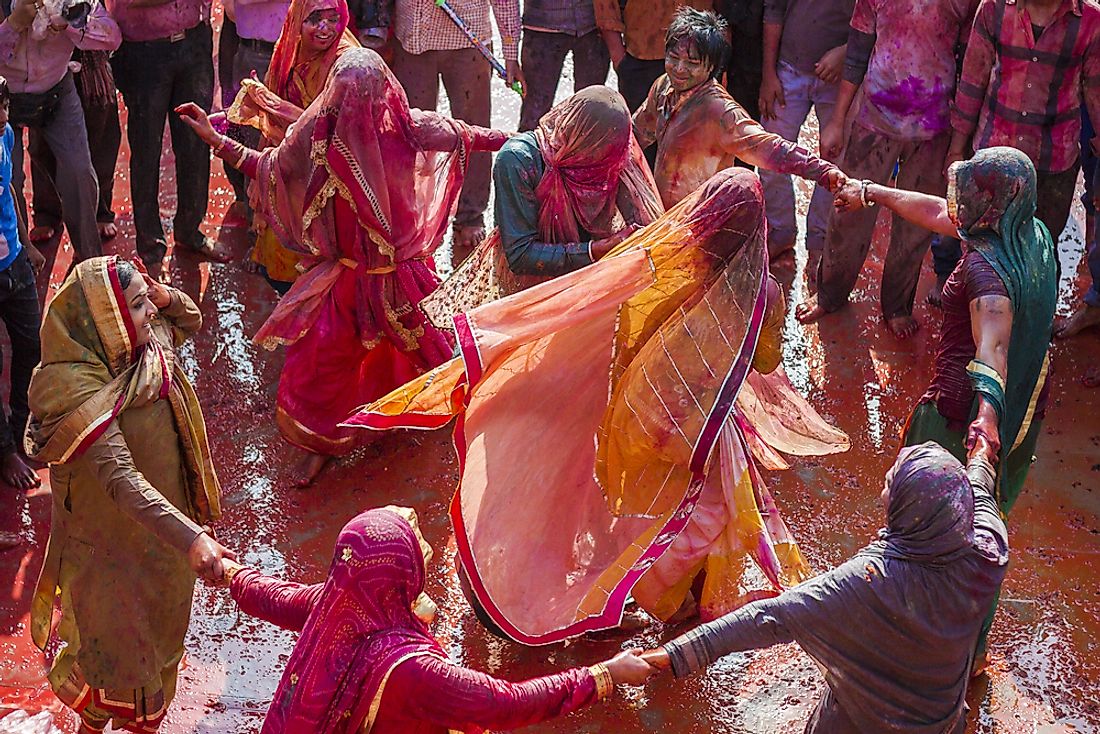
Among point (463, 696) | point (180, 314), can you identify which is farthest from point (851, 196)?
point (463, 696)

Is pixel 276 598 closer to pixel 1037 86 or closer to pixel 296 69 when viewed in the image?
pixel 296 69

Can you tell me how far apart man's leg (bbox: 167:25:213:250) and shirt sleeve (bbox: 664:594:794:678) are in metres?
4.72

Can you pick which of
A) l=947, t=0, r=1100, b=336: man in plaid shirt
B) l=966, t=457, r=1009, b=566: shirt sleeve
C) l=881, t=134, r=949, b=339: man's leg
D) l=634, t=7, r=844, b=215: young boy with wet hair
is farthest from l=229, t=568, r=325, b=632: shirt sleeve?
l=947, t=0, r=1100, b=336: man in plaid shirt

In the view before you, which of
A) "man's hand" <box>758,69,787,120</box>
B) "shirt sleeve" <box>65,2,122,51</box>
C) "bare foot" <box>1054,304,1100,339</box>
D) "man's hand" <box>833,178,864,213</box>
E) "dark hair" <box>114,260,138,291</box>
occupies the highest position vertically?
"shirt sleeve" <box>65,2,122,51</box>

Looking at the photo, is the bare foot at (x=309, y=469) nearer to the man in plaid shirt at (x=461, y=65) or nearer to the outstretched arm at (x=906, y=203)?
the man in plaid shirt at (x=461, y=65)

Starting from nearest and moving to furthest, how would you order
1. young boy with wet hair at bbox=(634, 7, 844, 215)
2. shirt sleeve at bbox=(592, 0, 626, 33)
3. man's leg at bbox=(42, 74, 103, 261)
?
young boy with wet hair at bbox=(634, 7, 844, 215) → man's leg at bbox=(42, 74, 103, 261) → shirt sleeve at bbox=(592, 0, 626, 33)

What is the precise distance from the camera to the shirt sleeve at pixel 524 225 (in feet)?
16.9

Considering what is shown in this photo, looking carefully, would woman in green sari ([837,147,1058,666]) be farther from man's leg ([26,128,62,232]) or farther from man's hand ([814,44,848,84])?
man's leg ([26,128,62,232])

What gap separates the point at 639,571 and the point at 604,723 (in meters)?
0.60

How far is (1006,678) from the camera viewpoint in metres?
5.22

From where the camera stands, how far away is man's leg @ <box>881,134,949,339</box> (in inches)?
277

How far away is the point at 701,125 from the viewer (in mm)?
5871

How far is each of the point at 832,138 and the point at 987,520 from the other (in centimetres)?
392

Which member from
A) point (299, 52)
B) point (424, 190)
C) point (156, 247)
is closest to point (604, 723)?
point (424, 190)
